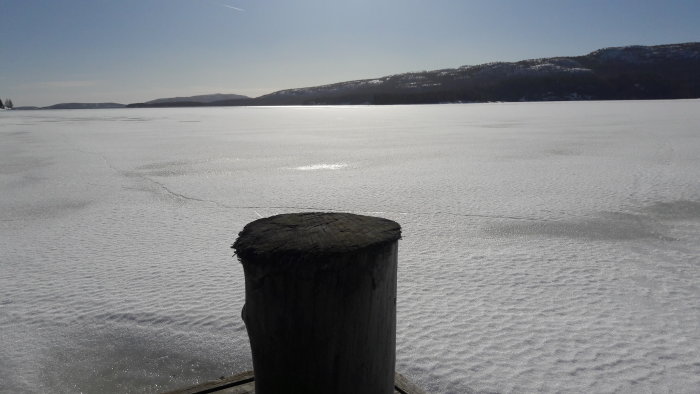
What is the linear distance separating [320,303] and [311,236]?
17 cm

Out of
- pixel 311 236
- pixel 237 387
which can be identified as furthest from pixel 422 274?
pixel 311 236

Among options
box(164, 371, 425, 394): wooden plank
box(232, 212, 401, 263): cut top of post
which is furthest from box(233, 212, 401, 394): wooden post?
box(164, 371, 425, 394): wooden plank

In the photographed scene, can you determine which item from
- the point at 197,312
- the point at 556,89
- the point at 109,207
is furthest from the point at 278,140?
the point at 556,89

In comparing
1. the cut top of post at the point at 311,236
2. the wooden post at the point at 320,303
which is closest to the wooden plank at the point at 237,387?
the wooden post at the point at 320,303

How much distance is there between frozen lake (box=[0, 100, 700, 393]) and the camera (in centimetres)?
236

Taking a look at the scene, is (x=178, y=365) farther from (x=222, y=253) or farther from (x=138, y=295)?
(x=222, y=253)

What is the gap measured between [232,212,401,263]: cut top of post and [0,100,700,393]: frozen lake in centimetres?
112

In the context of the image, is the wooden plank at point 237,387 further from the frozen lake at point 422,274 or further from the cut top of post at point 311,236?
the cut top of post at point 311,236

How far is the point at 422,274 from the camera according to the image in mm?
3430

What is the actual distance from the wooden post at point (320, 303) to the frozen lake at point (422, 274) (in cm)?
99

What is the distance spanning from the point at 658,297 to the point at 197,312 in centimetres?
264

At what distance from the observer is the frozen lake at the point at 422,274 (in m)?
2.36

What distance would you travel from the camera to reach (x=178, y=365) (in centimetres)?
243

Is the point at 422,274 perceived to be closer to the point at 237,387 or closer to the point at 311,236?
the point at 237,387
